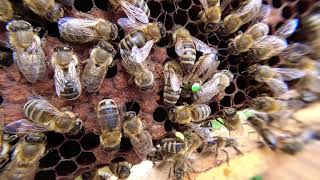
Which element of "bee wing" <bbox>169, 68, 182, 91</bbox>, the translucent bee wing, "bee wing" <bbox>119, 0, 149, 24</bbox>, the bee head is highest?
"bee wing" <bbox>119, 0, 149, 24</bbox>

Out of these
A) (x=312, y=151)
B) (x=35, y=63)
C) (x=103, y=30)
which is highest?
(x=103, y=30)

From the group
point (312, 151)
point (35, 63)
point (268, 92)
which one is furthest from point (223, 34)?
point (35, 63)

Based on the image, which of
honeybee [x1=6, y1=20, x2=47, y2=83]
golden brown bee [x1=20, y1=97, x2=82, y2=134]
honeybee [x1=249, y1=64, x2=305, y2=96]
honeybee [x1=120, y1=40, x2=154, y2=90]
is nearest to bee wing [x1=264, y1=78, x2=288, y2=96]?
honeybee [x1=249, y1=64, x2=305, y2=96]

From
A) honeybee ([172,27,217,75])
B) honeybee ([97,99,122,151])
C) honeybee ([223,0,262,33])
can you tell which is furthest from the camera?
honeybee ([223,0,262,33])

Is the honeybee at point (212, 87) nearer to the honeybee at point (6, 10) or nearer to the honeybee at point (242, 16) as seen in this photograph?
the honeybee at point (242, 16)

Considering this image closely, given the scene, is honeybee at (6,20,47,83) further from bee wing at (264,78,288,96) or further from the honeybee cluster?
bee wing at (264,78,288,96)

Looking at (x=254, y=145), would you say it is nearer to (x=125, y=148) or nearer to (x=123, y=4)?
(x=125, y=148)
